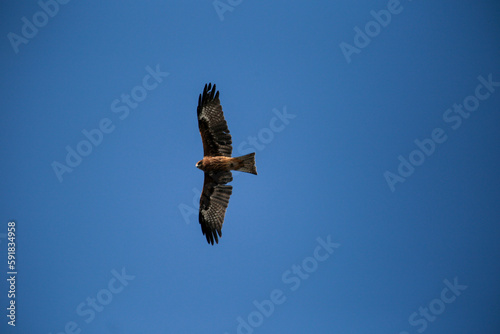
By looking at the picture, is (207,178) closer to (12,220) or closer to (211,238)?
(211,238)

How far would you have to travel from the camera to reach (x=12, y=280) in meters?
17.0

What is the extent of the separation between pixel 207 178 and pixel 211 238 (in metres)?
1.93

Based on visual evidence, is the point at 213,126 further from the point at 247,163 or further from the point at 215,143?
the point at 247,163

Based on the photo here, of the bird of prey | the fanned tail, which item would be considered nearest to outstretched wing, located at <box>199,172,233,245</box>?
the bird of prey

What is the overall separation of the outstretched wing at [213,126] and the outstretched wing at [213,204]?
994mm

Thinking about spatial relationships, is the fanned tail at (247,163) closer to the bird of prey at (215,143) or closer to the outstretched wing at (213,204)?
the bird of prey at (215,143)

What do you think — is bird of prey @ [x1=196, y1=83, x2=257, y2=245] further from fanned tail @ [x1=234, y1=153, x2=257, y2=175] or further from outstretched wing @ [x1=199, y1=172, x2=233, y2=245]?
outstretched wing @ [x1=199, y1=172, x2=233, y2=245]

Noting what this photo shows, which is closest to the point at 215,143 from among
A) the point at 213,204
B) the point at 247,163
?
the point at 247,163

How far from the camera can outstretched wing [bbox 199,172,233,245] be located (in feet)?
41.1

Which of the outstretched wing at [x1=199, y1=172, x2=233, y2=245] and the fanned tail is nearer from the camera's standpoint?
the fanned tail

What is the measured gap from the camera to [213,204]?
1280 cm

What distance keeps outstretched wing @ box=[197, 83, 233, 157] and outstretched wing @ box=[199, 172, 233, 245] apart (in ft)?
3.26

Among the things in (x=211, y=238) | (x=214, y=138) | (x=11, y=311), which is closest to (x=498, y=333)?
(x=211, y=238)

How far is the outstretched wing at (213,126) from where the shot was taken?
11.8 meters
